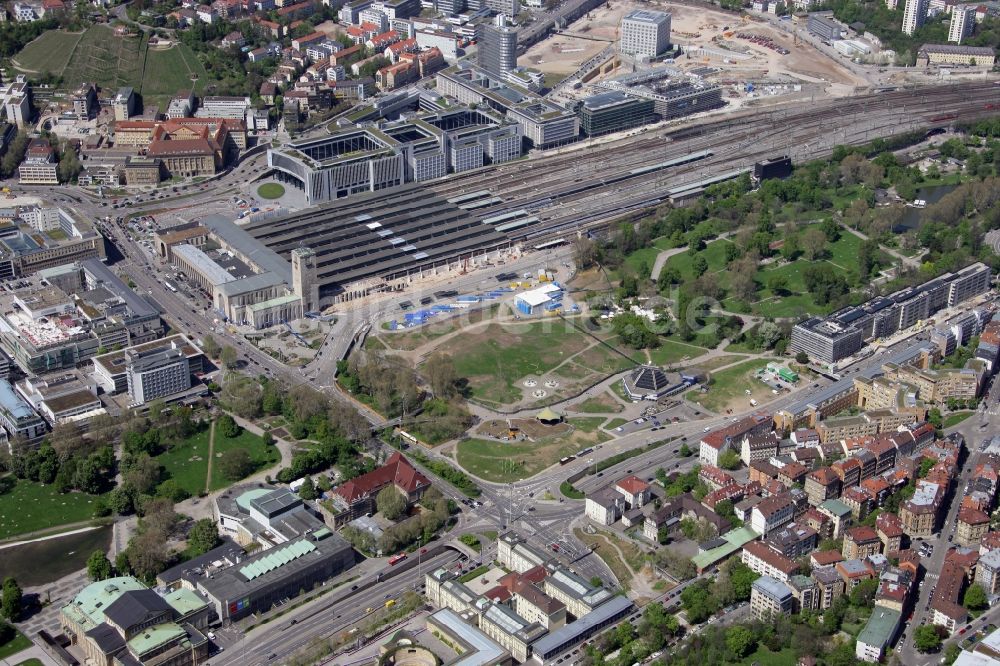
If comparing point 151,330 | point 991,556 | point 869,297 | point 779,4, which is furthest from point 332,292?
point 779,4

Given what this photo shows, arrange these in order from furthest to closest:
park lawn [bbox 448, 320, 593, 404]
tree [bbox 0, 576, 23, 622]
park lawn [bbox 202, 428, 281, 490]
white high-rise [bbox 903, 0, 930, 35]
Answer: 1. white high-rise [bbox 903, 0, 930, 35]
2. park lawn [bbox 448, 320, 593, 404]
3. park lawn [bbox 202, 428, 281, 490]
4. tree [bbox 0, 576, 23, 622]

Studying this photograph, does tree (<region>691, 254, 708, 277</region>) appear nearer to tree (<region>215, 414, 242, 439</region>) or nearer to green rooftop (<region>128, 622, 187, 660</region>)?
tree (<region>215, 414, 242, 439</region>)

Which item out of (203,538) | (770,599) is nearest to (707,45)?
(770,599)

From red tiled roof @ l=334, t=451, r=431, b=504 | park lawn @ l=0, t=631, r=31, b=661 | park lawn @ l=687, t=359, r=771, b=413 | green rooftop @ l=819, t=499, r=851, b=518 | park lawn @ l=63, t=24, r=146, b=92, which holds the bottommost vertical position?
park lawn @ l=0, t=631, r=31, b=661

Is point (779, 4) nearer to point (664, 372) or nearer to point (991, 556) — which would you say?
point (664, 372)

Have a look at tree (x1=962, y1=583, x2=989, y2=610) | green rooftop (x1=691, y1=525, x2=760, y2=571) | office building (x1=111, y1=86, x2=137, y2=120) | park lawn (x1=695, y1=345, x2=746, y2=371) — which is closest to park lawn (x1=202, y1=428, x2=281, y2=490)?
green rooftop (x1=691, y1=525, x2=760, y2=571)

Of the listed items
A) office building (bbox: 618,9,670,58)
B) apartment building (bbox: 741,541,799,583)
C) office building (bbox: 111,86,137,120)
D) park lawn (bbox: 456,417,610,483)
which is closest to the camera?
apartment building (bbox: 741,541,799,583)
